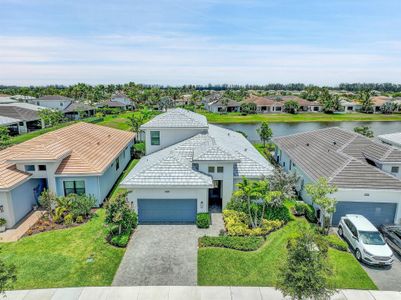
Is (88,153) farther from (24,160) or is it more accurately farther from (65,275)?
(65,275)

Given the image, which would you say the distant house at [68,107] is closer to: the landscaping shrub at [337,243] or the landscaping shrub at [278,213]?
the landscaping shrub at [278,213]

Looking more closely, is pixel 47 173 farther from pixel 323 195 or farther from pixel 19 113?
pixel 19 113

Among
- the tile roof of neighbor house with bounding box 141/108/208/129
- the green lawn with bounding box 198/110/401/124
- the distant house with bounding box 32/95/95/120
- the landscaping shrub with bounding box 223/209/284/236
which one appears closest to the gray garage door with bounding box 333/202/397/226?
the landscaping shrub with bounding box 223/209/284/236

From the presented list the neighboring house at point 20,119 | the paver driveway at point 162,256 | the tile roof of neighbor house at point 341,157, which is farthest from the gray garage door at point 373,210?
the neighboring house at point 20,119

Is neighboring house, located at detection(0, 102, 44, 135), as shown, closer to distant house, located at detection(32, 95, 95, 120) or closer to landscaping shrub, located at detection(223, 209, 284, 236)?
distant house, located at detection(32, 95, 95, 120)

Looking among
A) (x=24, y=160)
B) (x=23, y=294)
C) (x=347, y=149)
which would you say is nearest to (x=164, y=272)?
(x=23, y=294)

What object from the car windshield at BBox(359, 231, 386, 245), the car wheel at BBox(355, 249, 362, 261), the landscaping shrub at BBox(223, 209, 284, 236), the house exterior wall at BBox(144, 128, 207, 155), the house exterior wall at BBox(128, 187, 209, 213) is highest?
the house exterior wall at BBox(144, 128, 207, 155)

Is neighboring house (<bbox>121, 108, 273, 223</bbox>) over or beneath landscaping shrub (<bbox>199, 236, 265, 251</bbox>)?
over
